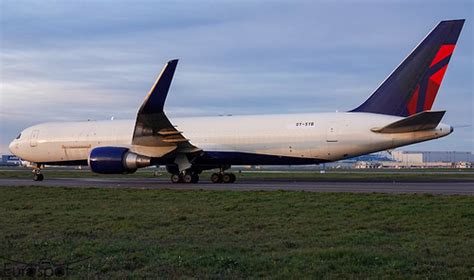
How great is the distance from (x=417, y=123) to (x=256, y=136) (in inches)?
310

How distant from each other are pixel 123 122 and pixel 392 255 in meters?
26.5

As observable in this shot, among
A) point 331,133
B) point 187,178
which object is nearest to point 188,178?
point 187,178

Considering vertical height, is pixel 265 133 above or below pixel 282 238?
above

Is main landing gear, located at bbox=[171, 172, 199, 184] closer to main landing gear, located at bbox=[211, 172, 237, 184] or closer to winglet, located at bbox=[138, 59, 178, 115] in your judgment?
main landing gear, located at bbox=[211, 172, 237, 184]

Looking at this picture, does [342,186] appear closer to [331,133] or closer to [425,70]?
[331,133]

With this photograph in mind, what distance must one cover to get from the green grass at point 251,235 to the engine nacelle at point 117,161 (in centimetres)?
874

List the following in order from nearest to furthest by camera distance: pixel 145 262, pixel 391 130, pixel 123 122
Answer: pixel 145 262
pixel 391 130
pixel 123 122

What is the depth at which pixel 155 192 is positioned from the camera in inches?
833

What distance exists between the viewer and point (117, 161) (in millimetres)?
27344

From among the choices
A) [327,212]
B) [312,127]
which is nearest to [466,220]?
[327,212]

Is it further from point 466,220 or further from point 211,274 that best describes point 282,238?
point 466,220

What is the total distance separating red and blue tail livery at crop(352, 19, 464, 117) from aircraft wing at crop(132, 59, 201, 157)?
31.4 ft

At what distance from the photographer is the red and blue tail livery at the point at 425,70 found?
26.5m

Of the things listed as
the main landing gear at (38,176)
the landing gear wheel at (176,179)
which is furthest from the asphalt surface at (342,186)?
the main landing gear at (38,176)
